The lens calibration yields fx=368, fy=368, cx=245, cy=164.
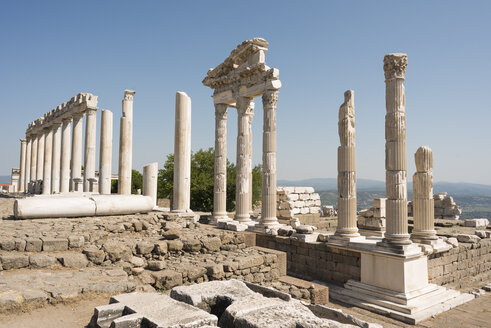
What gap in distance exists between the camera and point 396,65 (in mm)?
11898

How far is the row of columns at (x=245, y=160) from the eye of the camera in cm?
1642

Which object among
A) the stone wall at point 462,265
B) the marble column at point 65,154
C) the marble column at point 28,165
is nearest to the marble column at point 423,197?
the stone wall at point 462,265

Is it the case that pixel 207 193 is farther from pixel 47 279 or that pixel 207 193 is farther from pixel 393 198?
pixel 47 279

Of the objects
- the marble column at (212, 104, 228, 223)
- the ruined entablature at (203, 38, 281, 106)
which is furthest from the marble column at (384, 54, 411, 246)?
the marble column at (212, 104, 228, 223)

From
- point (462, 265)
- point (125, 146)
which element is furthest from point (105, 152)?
point (462, 265)

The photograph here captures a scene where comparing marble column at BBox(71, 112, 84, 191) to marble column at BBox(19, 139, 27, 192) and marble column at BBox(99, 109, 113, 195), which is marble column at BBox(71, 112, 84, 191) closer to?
marble column at BBox(99, 109, 113, 195)

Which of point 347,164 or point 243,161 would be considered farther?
point 243,161

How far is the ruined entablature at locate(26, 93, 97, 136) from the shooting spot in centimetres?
2695

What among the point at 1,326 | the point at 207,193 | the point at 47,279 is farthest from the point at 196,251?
the point at 207,193

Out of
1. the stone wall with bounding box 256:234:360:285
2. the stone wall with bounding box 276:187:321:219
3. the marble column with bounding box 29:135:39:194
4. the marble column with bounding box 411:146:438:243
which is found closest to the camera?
the stone wall with bounding box 256:234:360:285

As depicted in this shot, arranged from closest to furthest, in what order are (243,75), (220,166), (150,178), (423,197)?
(423,197) → (243,75) → (220,166) → (150,178)

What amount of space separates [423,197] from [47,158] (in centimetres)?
3160

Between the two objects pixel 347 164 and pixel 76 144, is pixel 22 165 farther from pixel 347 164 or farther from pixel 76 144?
pixel 347 164

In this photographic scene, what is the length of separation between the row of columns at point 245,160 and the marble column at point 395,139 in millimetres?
5607
